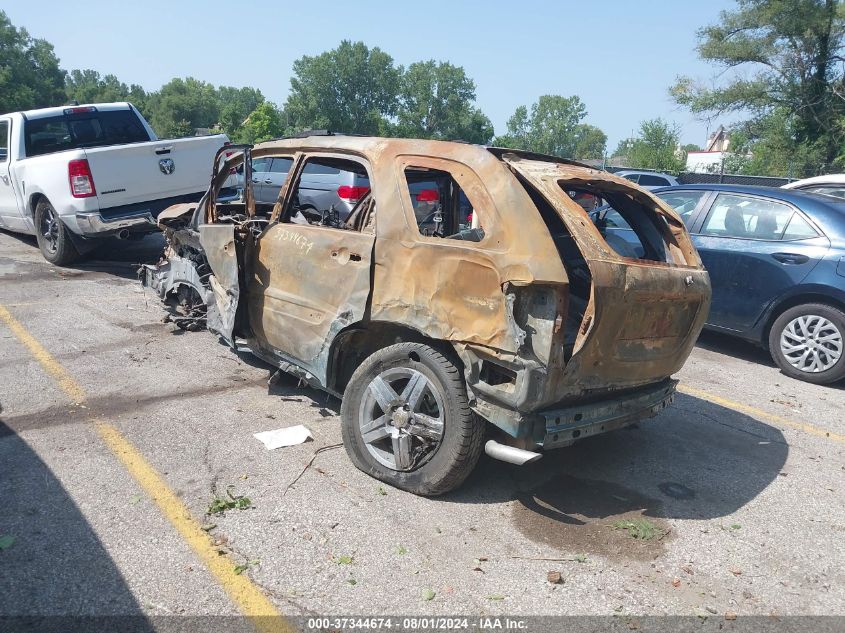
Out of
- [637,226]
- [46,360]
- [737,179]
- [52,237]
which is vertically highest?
[737,179]

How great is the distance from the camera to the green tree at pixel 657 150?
135 feet

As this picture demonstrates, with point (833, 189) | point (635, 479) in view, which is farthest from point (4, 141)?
point (833, 189)

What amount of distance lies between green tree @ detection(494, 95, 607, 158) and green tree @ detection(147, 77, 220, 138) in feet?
179

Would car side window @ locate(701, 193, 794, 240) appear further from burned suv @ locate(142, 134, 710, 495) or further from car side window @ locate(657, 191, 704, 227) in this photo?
burned suv @ locate(142, 134, 710, 495)

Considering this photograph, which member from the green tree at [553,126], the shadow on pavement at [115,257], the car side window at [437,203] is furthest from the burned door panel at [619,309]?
the green tree at [553,126]

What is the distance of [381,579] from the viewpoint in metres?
3.08

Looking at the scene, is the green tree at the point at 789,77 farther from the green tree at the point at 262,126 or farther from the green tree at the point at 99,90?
the green tree at the point at 99,90

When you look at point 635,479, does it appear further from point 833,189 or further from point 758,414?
point 833,189

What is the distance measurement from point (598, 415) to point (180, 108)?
118027 mm

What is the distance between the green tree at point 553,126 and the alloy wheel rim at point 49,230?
120 meters

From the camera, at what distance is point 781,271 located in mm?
6441

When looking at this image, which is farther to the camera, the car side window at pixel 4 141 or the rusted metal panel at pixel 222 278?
the car side window at pixel 4 141

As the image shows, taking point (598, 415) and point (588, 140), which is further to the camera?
point (588, 140)

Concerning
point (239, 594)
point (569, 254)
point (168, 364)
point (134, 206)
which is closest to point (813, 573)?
point (569, 254)
